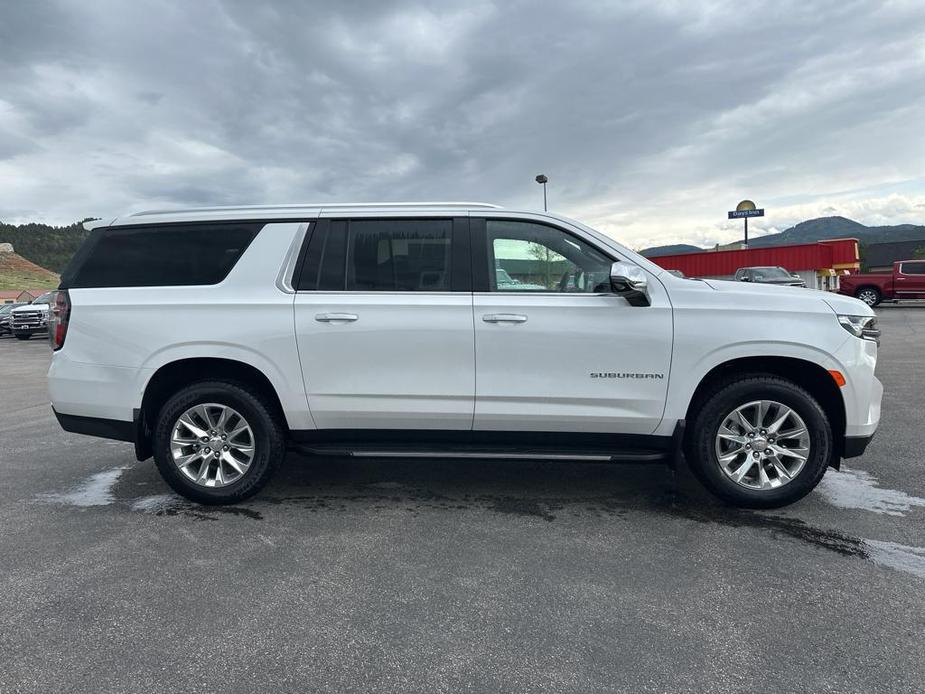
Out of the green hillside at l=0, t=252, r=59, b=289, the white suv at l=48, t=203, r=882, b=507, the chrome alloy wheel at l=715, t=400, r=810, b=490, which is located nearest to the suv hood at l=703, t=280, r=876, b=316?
the white suv at l=48, t=203, r=882, b=507

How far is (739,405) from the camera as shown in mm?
3752

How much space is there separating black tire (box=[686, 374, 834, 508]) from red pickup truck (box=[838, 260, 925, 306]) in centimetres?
2375

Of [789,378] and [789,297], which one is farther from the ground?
[789,297]

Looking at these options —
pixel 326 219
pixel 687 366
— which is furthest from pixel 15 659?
pixel 687 366

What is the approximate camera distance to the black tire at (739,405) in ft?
12.1

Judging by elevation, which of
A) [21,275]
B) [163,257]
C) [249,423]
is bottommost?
[249,423]

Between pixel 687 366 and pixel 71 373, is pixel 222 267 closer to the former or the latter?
pixel 71 373

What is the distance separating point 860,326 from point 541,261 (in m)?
2.01

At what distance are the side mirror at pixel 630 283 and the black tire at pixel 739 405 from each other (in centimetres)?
77

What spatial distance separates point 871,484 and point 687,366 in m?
1.87

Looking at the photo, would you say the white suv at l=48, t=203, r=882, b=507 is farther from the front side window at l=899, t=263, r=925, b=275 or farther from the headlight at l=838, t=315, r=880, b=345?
the front side window at l=899, t=263, r=925, b=275

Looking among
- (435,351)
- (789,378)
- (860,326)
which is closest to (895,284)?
(860,326)

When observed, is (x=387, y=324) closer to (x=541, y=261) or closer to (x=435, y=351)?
(x=435, y=351)

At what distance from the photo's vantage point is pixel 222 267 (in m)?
4.05
